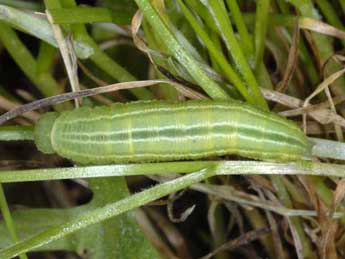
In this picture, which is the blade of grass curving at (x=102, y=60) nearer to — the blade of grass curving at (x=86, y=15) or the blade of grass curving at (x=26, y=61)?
the blade of grass curving at (x=86, y=15)

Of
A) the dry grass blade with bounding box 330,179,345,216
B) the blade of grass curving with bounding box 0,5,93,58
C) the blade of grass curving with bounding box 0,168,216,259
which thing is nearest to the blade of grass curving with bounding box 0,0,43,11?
the blade of grass curving with bounding box 0,5,93,58

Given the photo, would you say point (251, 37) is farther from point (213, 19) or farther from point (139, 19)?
point (139, 19)

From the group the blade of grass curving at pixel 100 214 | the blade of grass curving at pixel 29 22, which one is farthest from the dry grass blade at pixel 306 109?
the blade of grass curving at pixel 29 22

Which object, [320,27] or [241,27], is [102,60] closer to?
[241,27]

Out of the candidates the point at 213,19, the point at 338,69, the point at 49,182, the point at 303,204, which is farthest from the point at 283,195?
the point at 49,182

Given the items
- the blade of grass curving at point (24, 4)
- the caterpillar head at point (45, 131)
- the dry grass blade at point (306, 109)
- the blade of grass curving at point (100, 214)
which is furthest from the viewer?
the blade of grass curving at point (24, 4)

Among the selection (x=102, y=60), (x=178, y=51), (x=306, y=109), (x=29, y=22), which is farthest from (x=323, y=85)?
(x=29, y=22)

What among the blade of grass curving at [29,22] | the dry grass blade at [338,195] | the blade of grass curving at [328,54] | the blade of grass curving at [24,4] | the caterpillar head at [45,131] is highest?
the blade of grass curving at [24,4]
